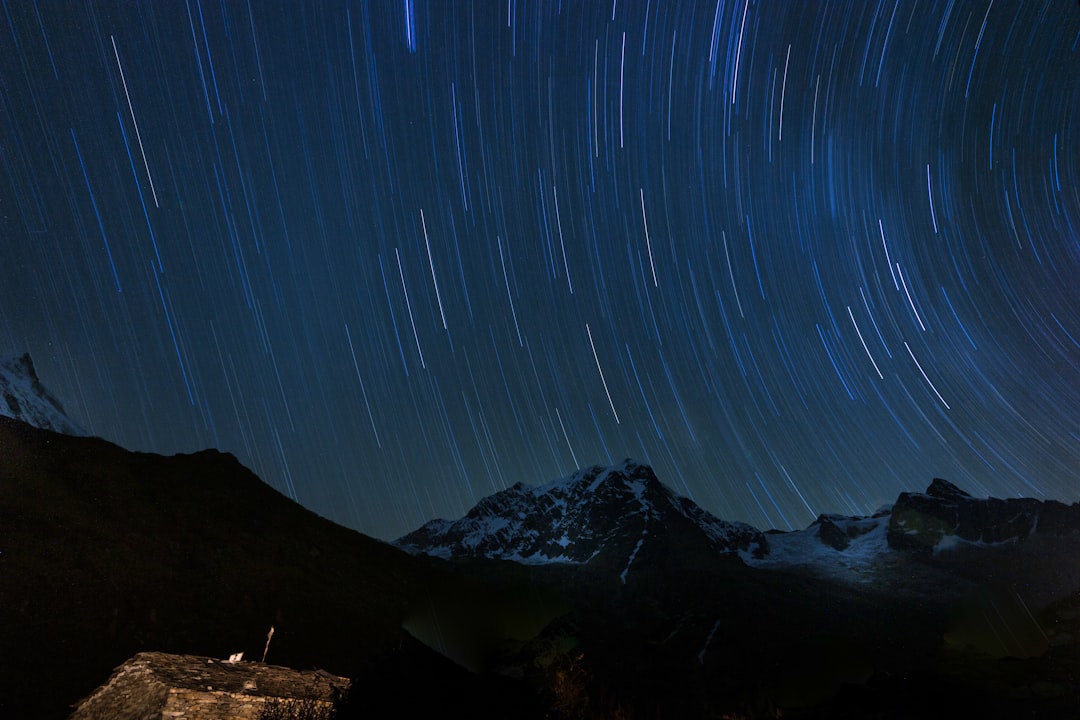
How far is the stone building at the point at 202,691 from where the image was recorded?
13922mm

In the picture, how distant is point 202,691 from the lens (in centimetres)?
1409

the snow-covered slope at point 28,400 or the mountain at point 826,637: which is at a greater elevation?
the snow-covered slope at point 28,400

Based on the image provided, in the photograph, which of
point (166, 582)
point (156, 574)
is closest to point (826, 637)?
point (166, 582)

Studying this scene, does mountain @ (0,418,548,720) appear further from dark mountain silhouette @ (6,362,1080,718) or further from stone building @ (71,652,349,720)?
stone building @ (71,652,349,720)

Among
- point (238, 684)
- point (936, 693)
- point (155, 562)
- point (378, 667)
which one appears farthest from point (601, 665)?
point (238, 684)

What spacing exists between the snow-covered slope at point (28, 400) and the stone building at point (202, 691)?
102132 mm

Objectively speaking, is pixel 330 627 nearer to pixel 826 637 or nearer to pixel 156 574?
pixel 156 574

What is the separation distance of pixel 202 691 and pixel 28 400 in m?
123

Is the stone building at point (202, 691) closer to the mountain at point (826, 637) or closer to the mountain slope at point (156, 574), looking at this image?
the mountain slope at point (156, 574)

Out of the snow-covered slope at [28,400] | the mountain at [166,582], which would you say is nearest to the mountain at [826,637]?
the mountain at [166,582]

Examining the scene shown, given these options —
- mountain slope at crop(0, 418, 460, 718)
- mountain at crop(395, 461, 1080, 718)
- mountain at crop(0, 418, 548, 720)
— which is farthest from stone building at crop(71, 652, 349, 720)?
mountain at crop(395, 461, 1080, 718)

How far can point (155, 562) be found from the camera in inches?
1261

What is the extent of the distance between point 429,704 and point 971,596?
173m

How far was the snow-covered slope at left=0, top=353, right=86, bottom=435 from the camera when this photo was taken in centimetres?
9794
